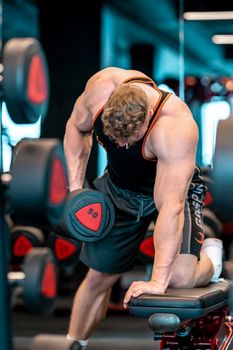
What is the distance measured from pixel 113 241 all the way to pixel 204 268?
0.45 m

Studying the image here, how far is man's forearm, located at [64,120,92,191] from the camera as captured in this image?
12.3 ft

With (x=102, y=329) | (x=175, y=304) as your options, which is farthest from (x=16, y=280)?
(x=102, y=329)

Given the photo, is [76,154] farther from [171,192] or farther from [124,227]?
[171,192]

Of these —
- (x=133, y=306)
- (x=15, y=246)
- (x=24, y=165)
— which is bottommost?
(x=15, y=246)

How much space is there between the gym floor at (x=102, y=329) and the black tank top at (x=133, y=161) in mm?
1471

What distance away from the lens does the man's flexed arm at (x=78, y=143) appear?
12.3 feet

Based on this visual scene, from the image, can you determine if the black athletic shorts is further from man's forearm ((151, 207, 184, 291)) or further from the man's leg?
man's forearm ((151, 207, 184, 291))

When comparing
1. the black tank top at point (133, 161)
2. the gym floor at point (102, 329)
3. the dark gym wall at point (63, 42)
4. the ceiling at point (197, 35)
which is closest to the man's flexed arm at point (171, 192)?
the black tank top at point (133, 161)

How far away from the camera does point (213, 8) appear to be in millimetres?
6719

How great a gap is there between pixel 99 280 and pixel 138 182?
512mm

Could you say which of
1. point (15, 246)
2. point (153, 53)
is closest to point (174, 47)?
point (153, 53)

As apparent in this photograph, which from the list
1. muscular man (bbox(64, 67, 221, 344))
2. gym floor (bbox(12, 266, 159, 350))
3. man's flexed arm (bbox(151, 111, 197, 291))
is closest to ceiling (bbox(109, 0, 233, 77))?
gym floor (bbox(12, 266, 159, 350))

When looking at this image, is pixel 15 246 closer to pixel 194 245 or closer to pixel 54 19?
pixel 194 245

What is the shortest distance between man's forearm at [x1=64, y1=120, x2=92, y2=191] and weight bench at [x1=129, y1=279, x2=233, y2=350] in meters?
0.74
